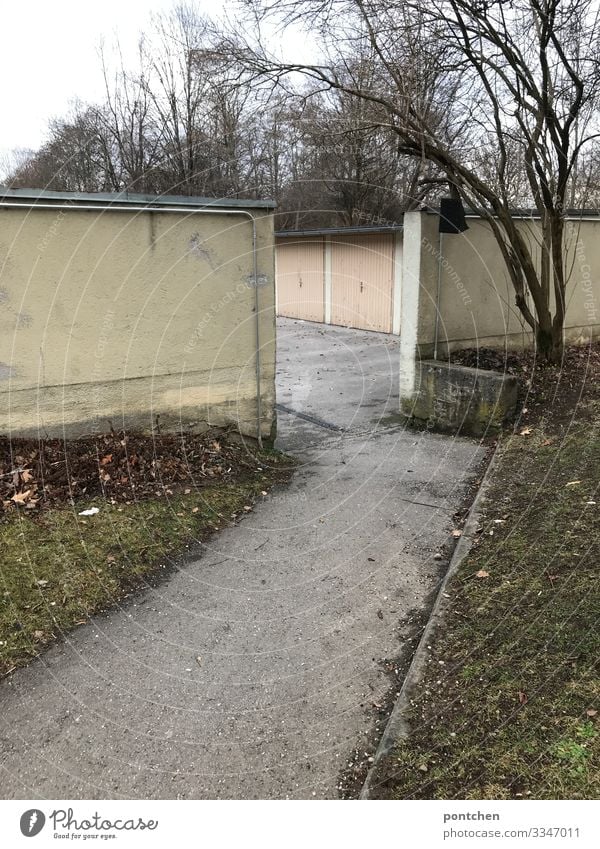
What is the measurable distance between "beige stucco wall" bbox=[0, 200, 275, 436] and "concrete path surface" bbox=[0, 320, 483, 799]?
1445mm

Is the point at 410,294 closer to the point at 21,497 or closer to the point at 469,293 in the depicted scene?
the point at 469,293

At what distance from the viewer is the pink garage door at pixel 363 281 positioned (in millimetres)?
17797

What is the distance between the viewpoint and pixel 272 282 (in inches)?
243

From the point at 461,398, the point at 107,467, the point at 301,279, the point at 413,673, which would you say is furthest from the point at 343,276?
the point at 413,673

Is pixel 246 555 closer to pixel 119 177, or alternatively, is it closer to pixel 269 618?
pixel 269 618

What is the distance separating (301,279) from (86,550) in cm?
1946

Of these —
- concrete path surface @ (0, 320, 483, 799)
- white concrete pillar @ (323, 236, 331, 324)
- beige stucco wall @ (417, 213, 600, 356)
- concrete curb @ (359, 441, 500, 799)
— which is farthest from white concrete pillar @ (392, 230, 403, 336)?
concrete curb @ (359, 441, 500, 799)

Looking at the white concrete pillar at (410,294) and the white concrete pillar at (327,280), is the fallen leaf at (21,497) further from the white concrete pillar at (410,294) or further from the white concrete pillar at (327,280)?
the white concrete pillar at (327,280)

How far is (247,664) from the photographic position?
10.5 ft

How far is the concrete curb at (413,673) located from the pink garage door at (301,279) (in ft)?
57.3

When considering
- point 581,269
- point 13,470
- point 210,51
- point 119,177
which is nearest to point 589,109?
point 581,269

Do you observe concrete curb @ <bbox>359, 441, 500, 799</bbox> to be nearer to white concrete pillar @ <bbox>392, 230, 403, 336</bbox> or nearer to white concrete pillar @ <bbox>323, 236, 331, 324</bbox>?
white concrete pillar @ <bbox>392, 230, 403, 336</bbox>

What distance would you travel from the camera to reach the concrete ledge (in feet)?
23.2

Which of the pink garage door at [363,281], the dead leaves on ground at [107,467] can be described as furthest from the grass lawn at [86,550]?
the pink garage door at [363,281]
